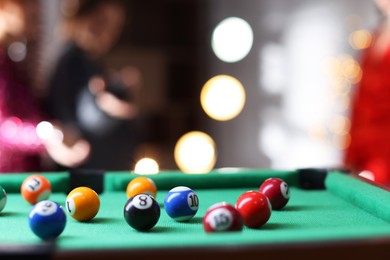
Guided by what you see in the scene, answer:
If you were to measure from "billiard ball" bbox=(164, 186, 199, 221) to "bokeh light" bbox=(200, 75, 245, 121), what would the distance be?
4.11 metres

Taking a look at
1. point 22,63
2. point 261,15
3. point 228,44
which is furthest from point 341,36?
point 22,63

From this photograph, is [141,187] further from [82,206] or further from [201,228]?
[201,228]

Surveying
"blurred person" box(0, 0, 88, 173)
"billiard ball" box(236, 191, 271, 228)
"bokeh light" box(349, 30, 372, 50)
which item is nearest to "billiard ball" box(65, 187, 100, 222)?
"billiard ball" box(236, 191, 271, 228)

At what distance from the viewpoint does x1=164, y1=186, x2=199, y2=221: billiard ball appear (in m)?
1.82

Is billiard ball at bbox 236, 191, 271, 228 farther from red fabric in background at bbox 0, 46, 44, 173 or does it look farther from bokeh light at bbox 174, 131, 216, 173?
bokeh light at bbox 174, 131, 216, 173

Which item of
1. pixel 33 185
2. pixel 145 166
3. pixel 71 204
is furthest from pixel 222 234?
pixel 145 166

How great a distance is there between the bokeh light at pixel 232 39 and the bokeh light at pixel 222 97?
21cm

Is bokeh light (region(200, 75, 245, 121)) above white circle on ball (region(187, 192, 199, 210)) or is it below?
above

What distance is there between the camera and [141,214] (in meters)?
1.69

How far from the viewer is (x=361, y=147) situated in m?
3.95

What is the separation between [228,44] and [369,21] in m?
1.72

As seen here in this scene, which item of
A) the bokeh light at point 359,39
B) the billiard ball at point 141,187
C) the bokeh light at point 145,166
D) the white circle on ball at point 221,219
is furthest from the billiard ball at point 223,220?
the bokeh light at point 145,166

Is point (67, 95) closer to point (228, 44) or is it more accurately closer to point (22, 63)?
point (22, 63)

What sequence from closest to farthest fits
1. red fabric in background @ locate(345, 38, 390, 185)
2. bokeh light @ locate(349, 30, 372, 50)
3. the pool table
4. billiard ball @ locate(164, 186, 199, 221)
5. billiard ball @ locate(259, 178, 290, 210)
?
1. the pool table
2. billiard ball @ locate(164, 186, 199, 221)
3. billiard ball @ locate(259, 178, 290, 210)
4. red fabric in background @ locate(345, 38, 390, 185)
5. bokeh light @ locate(349, 30, 372, 50)
